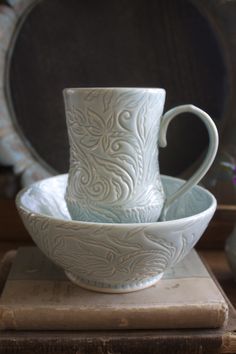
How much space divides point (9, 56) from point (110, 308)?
1.28ft

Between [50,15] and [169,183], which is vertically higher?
[50,15]

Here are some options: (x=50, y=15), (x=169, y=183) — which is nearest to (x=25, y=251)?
(x=169, y=183)

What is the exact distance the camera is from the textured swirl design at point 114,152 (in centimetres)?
40

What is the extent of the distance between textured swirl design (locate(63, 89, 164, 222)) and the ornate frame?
0.20 metres

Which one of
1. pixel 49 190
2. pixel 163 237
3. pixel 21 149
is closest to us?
pixel 163 237

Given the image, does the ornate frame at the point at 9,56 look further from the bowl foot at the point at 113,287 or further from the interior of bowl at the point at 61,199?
the bowl foot at the point at 113,287

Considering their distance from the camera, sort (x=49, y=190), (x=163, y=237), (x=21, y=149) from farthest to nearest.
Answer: (x=21, y=149)
(x=49, y=190)
(x=163, y=237)

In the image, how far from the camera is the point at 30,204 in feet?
1.48

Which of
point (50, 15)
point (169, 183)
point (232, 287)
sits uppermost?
point (50, 15)

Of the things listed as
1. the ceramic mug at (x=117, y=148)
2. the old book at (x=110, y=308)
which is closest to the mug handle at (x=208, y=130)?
the ceramic mug at (x=117, y=148)

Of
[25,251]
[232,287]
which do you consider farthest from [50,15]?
[232,287]

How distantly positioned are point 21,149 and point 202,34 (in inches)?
12.2

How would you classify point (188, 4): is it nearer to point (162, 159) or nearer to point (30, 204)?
point (162, 159)

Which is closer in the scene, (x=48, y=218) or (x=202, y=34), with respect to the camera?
(x=48, y=218)
